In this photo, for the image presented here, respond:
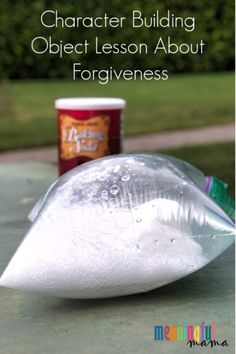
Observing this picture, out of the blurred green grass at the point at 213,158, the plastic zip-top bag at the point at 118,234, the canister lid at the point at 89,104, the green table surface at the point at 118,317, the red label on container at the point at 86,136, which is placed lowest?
the green table surface at the point at 118,317

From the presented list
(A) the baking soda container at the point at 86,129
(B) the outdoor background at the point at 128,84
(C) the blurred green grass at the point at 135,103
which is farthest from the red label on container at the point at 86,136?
(C) the blurred green grass at the point at 135,103

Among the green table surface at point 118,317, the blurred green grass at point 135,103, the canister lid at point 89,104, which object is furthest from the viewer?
the blurred green grass at point 135,103

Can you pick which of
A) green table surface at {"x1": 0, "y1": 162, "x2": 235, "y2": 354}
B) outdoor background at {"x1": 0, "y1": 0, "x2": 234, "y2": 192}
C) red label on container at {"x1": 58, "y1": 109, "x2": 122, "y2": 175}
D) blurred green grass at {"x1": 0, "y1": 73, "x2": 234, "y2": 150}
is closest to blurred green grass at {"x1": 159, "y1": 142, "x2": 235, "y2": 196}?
outdoor background at {"x1": 0, "y1": 0, "x2": 234, "y2": 192}

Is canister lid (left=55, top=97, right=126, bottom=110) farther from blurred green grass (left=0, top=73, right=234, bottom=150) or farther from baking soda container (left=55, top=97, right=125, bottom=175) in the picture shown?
blurred green grass (left=0, top=73, right=234, bottom=150)

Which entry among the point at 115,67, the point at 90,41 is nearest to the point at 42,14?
the point at 90,41

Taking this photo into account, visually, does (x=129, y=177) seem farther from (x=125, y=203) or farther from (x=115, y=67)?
(x=115, y=67)

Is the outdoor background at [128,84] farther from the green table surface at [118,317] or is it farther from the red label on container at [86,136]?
the green table surface at [118,317]
